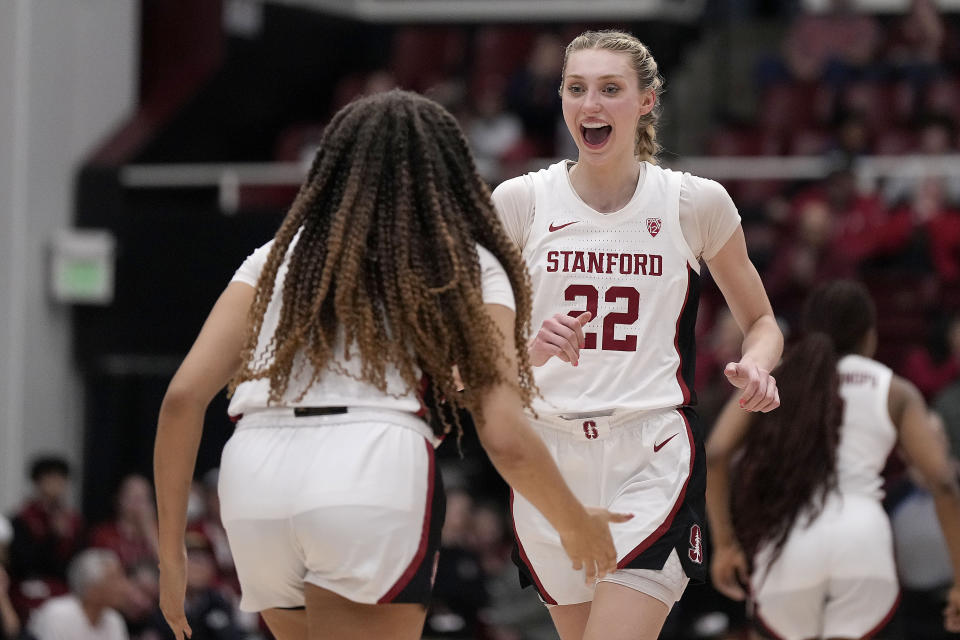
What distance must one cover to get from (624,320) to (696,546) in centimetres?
68

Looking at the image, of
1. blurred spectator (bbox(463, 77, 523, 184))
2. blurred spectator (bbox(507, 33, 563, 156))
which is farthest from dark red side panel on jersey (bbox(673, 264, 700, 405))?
blurred spectator (bbox(507, 33, 563, 156))

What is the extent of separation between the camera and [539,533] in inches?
182

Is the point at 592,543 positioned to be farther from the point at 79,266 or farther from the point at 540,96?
the point at 540,96

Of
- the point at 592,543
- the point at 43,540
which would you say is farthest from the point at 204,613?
the point at 592,543

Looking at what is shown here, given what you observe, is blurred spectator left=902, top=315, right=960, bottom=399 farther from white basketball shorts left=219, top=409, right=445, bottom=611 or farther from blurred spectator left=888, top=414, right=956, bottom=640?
white basketball shorts left=219, top=409, right=445, bottom=611

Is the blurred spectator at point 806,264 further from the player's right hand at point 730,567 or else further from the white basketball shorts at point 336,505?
the white basketball shorts at point 336,505

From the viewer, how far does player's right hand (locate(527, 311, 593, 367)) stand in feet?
13.7

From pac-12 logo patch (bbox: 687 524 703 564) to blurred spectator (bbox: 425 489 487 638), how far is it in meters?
6.04

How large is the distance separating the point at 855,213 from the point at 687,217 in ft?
24.2

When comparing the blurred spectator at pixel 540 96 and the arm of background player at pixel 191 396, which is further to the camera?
the blurred spectator at pixel 540 96

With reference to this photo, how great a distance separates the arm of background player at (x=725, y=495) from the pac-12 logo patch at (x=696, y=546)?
1.49 meters

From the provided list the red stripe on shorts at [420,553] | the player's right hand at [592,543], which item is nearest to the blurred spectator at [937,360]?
the player's right hand at [592,543]

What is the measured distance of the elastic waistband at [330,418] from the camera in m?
3.44

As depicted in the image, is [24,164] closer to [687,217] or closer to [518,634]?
[518,634]
